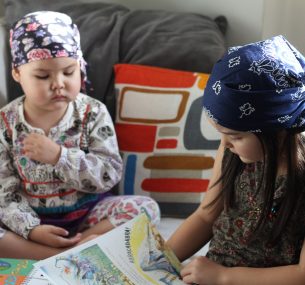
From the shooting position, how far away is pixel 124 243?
1081mm

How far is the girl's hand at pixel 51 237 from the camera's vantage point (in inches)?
52.3

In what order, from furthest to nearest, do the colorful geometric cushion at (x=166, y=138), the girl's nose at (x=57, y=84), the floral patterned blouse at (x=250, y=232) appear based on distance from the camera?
1. the colorful geometric cushion at (x=166, y=138)
2. the girl's nose at (x=57, y=84)
3. the floral patterned blouse at (x=250, y=232)

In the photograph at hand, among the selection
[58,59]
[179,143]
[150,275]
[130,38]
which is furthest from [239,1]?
[150,275]

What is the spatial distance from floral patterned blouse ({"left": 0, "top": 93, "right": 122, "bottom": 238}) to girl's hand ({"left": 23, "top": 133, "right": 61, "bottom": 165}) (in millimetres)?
17

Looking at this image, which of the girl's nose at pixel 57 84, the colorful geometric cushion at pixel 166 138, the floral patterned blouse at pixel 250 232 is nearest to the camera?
the floral patterned blouse at pixel 250 232

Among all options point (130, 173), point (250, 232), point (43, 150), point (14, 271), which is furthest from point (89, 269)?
point (130, 173)

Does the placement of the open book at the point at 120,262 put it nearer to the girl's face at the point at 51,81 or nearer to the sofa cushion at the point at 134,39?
the girl's face at the point at 51,81

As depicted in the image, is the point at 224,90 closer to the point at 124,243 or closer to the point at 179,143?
the point at 124,243

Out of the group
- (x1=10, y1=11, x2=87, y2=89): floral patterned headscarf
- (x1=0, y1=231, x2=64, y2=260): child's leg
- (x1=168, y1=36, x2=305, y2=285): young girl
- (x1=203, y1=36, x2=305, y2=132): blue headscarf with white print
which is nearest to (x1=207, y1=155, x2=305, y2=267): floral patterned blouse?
(x1=168, y1=36, x2=305, y2=285): young girl

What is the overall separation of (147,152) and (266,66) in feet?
2.31

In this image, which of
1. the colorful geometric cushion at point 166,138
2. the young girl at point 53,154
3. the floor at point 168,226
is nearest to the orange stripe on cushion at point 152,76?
the colorful geometric cushion at point 166,138

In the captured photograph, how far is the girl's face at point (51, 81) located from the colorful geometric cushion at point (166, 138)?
22cm

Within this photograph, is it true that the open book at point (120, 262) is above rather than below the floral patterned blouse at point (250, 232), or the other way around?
below

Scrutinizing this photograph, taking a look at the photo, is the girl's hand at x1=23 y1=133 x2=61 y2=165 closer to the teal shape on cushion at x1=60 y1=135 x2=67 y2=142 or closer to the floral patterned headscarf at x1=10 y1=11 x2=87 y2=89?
the teal shape on cushion at x1=60 y1=135 x2=67 y2=142
